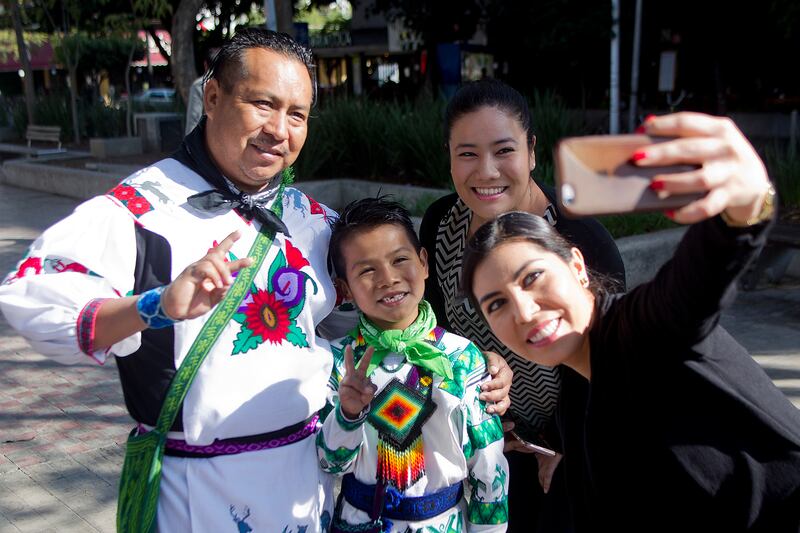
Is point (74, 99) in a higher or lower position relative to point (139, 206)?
lower

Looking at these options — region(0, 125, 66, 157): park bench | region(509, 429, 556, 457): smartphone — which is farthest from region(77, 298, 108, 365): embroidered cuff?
region(0, 125, 66, 157): park bench

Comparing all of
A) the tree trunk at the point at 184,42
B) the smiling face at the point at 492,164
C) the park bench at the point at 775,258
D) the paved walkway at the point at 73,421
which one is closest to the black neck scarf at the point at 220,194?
the smiling face at the point at 492,164

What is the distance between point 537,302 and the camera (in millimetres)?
1674

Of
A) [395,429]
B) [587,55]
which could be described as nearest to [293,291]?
[395,429]

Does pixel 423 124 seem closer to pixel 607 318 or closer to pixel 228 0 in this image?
pixel 607 318

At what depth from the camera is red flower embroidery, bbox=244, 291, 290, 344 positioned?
2.06m

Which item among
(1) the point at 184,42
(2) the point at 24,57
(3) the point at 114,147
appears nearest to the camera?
(1) the point at 184,42

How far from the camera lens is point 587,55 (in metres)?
15.9

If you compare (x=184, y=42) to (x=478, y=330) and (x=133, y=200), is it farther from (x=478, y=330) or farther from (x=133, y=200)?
(x=133, y=200)

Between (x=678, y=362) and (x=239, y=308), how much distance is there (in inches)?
41.3

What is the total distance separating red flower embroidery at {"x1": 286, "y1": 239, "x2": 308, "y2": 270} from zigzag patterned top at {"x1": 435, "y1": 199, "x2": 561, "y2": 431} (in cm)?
50

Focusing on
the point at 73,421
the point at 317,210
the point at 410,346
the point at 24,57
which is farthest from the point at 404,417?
the point at 24,57

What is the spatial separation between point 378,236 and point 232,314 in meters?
0.52

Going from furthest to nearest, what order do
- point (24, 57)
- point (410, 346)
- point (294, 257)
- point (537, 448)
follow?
point (24, 57) < point (537, 448) < point (410, 346) < point (294, 257)
